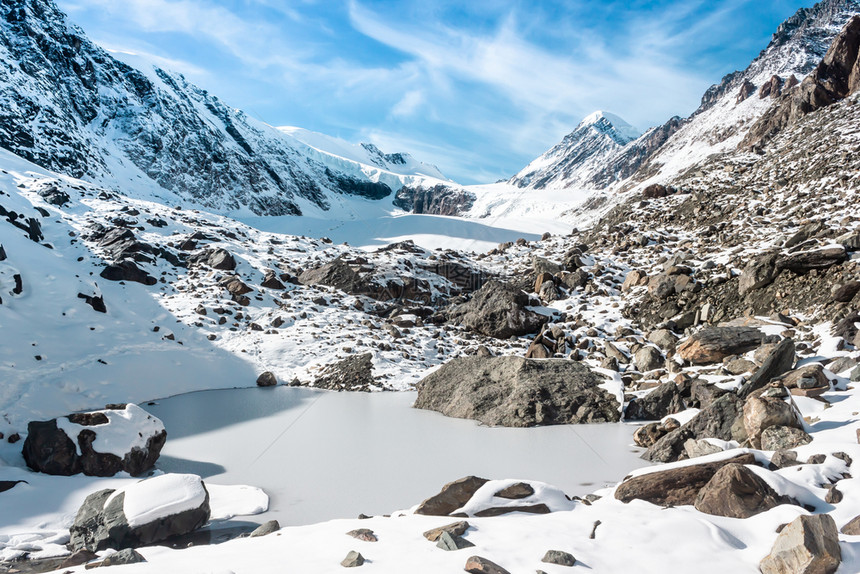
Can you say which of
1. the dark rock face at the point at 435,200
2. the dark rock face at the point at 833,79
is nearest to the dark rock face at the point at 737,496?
the dark rock face at the point at 833,79

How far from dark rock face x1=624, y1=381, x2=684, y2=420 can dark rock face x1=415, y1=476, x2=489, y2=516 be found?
481 centimetres

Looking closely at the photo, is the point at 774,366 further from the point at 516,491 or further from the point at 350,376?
the point at 350,376

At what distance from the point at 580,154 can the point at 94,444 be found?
155794 millimetres

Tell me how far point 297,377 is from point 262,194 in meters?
65.3

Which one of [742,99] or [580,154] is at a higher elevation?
[580,154]

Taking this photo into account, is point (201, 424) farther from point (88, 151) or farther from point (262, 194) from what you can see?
point (262, 194)

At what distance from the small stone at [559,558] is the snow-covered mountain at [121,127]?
169 ft

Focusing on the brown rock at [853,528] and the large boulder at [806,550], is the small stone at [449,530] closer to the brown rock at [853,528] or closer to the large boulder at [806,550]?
the large boulder at [806,550]

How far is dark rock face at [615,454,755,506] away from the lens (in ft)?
14.3

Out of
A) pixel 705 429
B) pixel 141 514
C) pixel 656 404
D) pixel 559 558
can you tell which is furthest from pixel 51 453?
pixel 656 404

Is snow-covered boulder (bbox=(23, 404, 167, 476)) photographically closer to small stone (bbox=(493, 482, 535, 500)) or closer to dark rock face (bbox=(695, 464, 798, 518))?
small stone (bbox=(493, 482, 535, 500))

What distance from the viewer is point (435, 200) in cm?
10906

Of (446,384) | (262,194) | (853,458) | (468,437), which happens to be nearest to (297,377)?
(446,384)

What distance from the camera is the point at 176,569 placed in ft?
10.4
